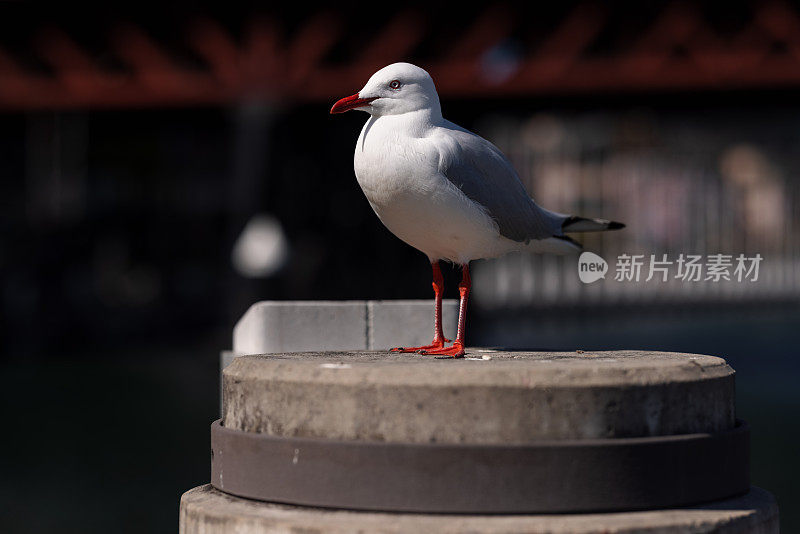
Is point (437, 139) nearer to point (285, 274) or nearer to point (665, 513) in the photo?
point (665, 513)

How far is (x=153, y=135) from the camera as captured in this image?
1483 inches

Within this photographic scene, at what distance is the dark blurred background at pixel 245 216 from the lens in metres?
18.5

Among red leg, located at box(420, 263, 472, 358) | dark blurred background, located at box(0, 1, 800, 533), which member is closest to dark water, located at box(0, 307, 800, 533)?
dark blurred background, located at box(0, 1, 800, 533)

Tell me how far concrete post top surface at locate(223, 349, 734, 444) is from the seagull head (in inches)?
54.3

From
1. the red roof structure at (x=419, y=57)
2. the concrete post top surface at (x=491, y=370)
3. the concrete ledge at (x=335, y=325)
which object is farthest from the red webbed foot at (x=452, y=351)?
the red roof structure at (x=419, y=57)

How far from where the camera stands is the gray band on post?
4785mm

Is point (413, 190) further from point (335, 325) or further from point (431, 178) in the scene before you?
point (335, 325)

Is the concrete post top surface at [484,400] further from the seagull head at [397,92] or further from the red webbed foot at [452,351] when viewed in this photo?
the seagull head at [397,92]

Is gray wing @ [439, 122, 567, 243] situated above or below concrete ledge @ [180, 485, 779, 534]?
above

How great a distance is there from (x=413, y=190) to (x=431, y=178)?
0.10 meters

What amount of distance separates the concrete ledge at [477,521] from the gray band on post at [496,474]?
0.04m

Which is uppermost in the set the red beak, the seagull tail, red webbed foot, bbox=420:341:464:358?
the red beak

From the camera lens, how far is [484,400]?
191 inches

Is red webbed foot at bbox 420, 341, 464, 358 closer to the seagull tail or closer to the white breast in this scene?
the white breast
